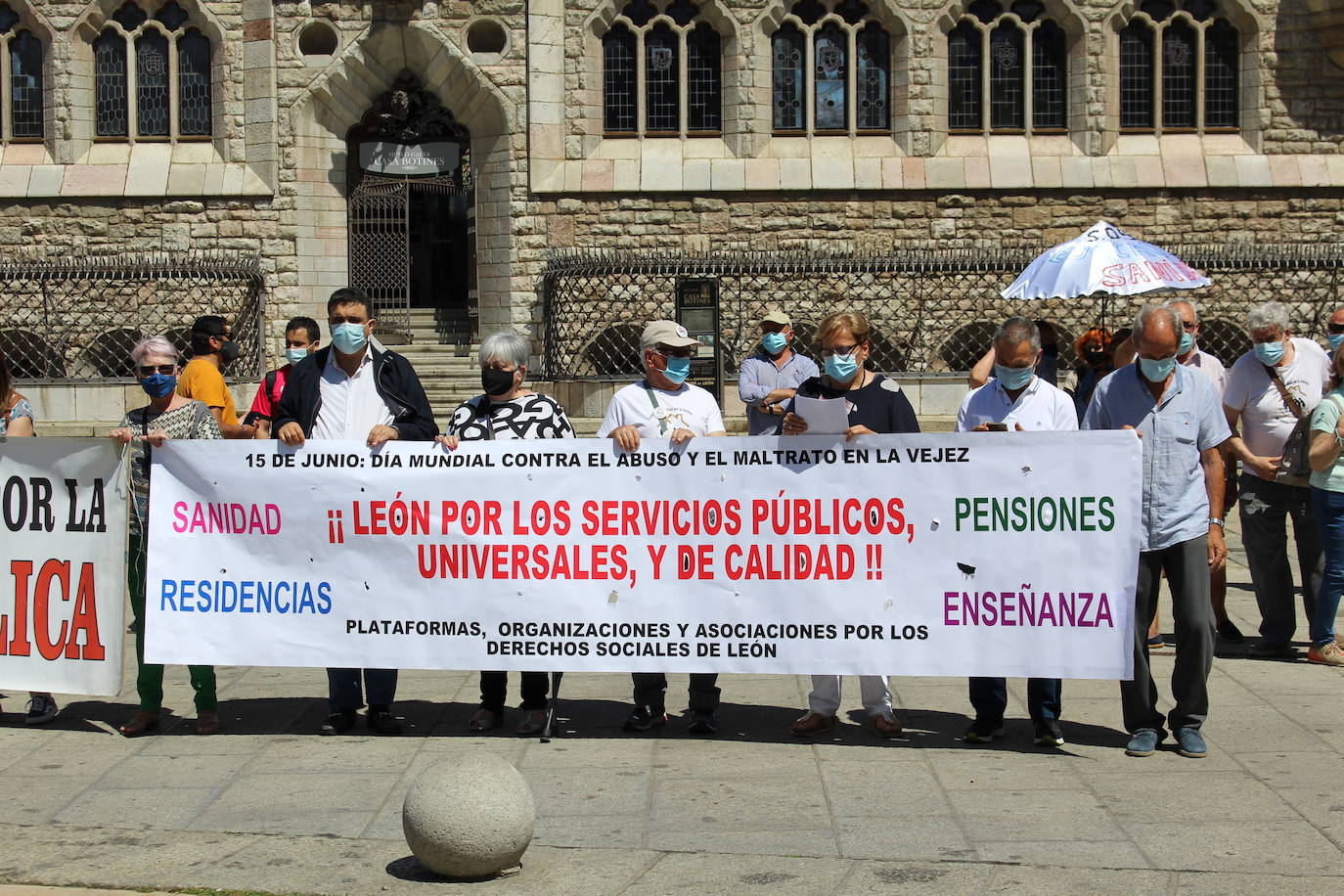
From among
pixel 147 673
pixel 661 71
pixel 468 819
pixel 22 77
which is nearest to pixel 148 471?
pixel 147 673

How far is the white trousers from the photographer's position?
6.83 meters

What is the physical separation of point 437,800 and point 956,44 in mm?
17625

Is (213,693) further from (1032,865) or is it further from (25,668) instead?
(1032,865)

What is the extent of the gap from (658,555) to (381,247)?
15.3 meters

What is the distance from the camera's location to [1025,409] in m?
6.66

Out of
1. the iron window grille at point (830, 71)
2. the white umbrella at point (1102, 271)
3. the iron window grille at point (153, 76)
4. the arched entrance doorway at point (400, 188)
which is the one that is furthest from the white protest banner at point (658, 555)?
the iron window grille at point (153, 76)

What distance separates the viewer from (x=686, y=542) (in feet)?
21.7

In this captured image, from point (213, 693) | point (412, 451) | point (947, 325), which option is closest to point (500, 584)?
point (412, 451)

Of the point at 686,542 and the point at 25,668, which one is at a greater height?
the point at 686,542

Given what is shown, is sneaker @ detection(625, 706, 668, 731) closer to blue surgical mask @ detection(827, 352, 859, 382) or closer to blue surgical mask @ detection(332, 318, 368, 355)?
blue surgical mask @ detection(827, 352, 859, 382)

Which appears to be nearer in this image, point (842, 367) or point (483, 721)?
point (842, 367)

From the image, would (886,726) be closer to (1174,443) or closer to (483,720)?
(1174,443)

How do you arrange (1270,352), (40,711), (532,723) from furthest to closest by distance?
(1270,352) → (40,711) → (532,723)

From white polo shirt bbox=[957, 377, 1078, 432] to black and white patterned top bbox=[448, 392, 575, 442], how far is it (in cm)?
173
